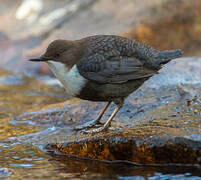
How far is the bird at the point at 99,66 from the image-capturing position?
416 centimetres

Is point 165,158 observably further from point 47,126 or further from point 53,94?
point 53,94

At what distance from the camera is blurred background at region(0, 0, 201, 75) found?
28.7 ft

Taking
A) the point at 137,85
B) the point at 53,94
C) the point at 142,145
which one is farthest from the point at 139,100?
the point at 53,94

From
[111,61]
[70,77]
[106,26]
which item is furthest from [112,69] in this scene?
[106,26]

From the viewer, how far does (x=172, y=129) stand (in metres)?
3.78

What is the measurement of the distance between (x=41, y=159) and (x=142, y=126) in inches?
Result: 42.2

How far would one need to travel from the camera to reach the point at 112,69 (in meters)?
4.33

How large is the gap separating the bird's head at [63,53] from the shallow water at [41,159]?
2.82 ft

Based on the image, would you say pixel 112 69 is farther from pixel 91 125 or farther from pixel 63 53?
pixel 91 125

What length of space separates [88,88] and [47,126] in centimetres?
119

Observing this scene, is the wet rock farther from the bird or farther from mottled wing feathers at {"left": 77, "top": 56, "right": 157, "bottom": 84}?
mottled wing feathers at {"left": 77, "top": 56, "right": 157, "bottom": 84}

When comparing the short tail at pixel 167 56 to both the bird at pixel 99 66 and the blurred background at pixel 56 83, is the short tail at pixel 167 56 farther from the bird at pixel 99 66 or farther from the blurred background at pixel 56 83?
the blurred background at pixel 56 83

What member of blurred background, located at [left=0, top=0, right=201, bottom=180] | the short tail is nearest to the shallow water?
blurred background, located at [left=0, top=0, right=201, bottom=180]

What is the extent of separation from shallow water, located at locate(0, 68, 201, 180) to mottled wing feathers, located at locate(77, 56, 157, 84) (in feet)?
2.63
